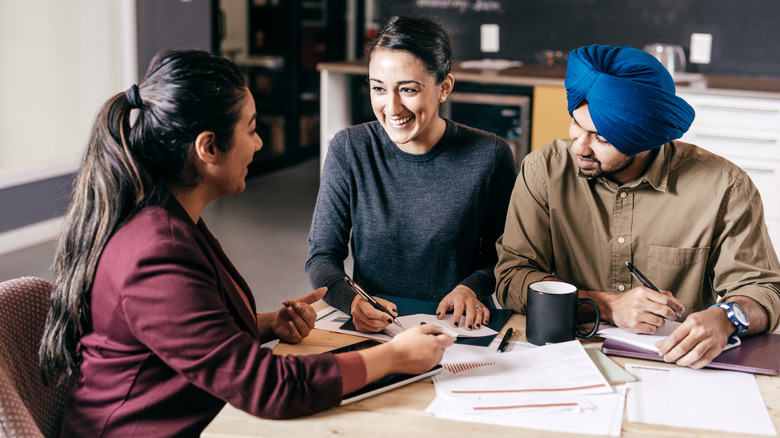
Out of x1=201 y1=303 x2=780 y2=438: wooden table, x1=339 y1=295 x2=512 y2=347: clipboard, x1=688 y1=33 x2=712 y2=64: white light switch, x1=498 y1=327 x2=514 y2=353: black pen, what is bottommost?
x1=201 y1=303 x2=780 y2=438: wooden table

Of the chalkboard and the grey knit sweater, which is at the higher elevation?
the chalkboard

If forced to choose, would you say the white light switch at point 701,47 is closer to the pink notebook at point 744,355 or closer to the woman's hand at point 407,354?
the pink notebook at point 744,355

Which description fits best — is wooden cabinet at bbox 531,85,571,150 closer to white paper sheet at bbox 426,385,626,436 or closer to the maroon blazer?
white paper sheet at bbox 426,385,626,436

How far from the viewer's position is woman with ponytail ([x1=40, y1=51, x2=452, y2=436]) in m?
1.08

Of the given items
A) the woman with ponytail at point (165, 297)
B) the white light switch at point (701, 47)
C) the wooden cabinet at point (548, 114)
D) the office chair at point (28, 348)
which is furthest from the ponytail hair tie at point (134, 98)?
the white light switch at point (701, 47)

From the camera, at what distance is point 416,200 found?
73.6 inches

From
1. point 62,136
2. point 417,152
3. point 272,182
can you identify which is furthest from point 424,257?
point 272,182

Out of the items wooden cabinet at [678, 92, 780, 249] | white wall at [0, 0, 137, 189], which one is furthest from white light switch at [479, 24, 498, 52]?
white wall at [0, 0, 137, 189]

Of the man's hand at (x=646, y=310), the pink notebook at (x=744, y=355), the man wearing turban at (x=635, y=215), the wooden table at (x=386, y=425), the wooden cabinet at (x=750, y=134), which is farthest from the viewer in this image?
the wooden cabinet at (x=750, y=134)

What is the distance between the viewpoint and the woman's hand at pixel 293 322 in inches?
54.7

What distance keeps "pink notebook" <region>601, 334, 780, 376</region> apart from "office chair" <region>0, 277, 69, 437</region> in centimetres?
100

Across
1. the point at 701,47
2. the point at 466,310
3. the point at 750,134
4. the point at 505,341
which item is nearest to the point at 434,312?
the point at 466,310

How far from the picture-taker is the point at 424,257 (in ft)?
6.17

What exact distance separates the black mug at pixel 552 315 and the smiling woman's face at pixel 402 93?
1.89 ft
